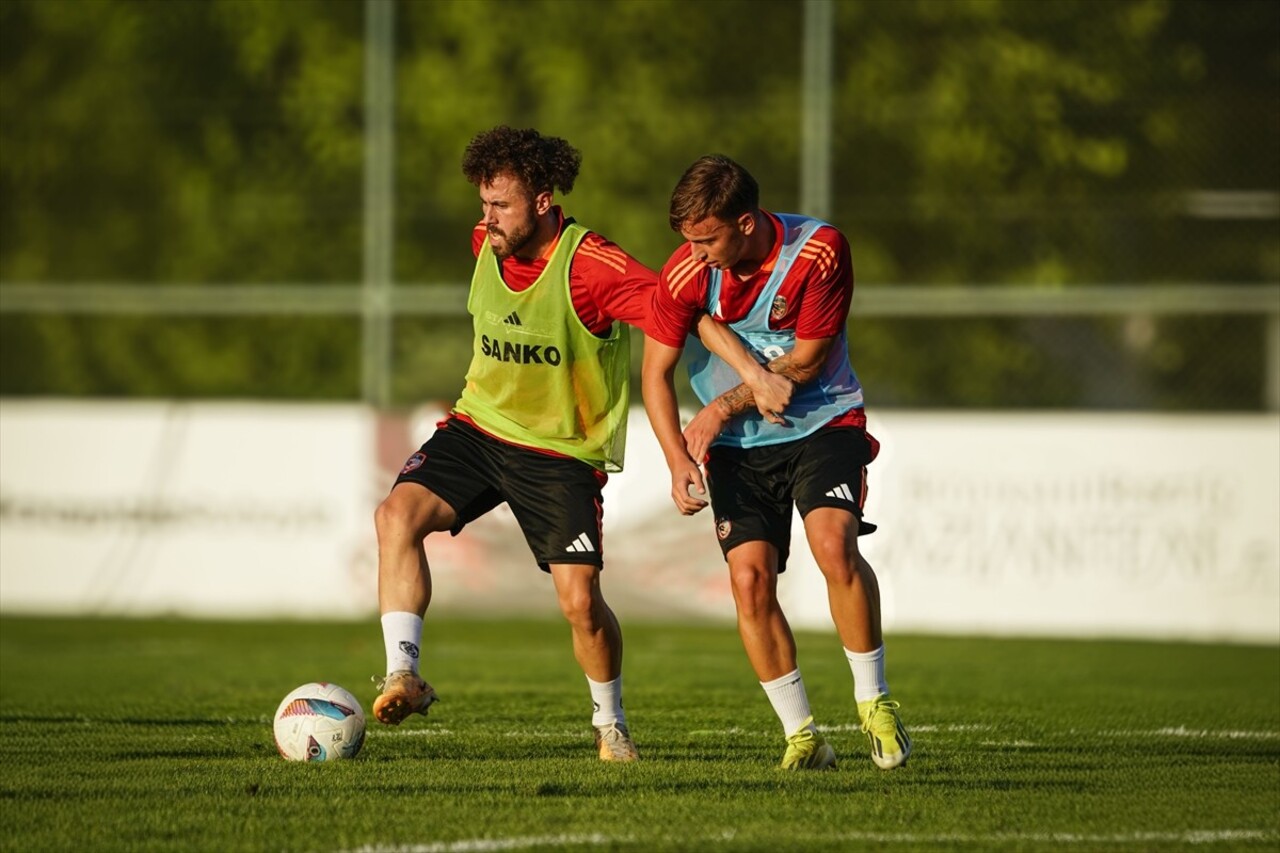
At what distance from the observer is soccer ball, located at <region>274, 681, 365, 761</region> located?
663 cm

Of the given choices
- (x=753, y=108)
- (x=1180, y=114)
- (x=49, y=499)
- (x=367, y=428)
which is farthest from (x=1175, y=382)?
(x=49, y=499)

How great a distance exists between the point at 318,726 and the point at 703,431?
1.63 m

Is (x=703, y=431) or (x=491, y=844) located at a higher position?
(x=703, y=431)

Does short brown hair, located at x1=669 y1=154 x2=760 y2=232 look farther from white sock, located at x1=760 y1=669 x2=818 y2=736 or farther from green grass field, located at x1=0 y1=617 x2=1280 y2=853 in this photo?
green grass field, located at x1=0 y1=617 x2=1280 y2=853

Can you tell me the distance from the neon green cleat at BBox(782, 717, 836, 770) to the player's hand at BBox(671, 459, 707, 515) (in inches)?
32.1

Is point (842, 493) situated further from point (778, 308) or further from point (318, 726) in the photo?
point (318, 726)

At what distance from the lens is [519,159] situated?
22.3 feet

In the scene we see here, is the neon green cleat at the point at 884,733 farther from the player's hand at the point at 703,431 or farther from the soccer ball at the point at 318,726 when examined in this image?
the soccer ball at the point at 318,726

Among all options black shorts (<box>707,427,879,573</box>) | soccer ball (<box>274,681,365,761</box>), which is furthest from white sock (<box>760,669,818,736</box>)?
soccer ball (<box>274,681,365,761</box>)

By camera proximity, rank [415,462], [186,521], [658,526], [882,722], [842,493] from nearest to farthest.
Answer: [882,722] < [842,493] < [415,462] < [658,526] < [186,521]

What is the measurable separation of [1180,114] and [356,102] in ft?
25.7

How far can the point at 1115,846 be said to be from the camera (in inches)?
202

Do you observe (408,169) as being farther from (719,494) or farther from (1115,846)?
(1115,846)

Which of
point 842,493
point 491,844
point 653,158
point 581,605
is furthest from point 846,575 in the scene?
point 653,158
